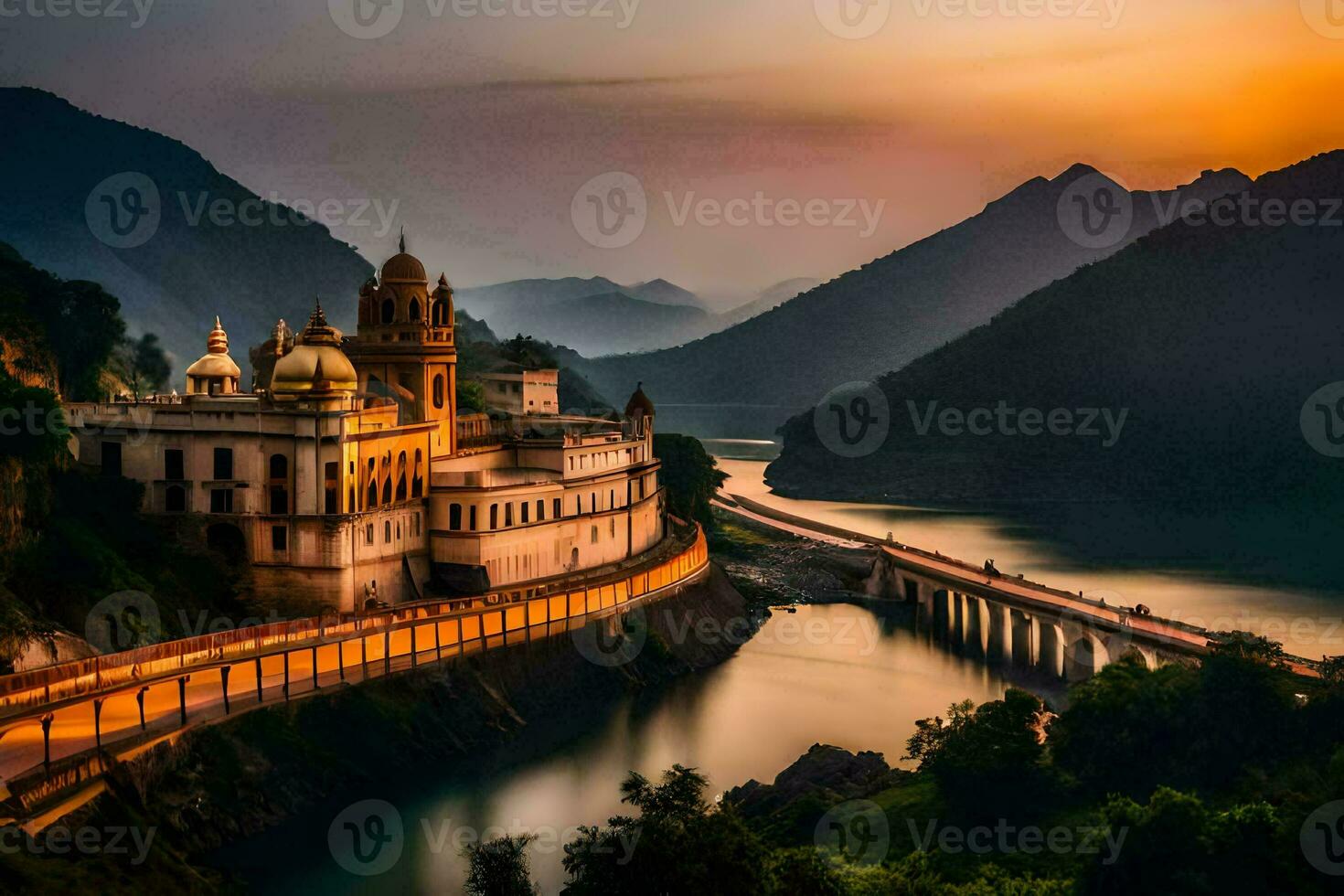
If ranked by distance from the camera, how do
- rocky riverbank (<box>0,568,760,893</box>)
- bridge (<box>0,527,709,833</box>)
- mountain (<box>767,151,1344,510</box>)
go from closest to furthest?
rocky riverbank (<box>0,568,760,893</box>) < bridge (<box>0,527,709,833</box>) < mountain (<box>767,151,1344,510</box>)

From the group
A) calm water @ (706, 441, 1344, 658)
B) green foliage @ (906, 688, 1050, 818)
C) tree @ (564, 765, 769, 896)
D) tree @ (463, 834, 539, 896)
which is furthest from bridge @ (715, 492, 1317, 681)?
tree @ (463, 834, 539, 896)

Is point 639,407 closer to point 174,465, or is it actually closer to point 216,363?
point 216,363

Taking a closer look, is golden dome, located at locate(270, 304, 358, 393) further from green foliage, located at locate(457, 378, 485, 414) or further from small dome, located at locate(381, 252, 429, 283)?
green foliage, located at locate(457, 378, 485, 414)

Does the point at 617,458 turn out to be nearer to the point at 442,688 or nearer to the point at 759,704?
the point at 759,704

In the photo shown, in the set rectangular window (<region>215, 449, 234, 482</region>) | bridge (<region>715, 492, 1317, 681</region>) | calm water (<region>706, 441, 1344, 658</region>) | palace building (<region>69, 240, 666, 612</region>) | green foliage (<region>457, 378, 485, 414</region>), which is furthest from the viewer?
green foliage (<region>457, 378, 485, 414</region>)

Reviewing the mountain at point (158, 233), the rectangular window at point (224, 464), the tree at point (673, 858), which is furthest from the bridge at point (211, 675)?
the mountain at point (158, 233)

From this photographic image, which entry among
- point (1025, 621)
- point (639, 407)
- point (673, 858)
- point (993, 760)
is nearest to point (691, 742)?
point (993, 760)

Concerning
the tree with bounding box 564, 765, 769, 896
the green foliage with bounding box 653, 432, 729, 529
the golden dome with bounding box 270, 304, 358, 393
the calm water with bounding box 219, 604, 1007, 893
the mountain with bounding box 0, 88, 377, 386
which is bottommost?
the calm water with bounding box 219, 604, 1007, 893

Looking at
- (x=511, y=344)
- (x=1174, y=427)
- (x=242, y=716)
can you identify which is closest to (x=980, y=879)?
(x=242, y=716)
